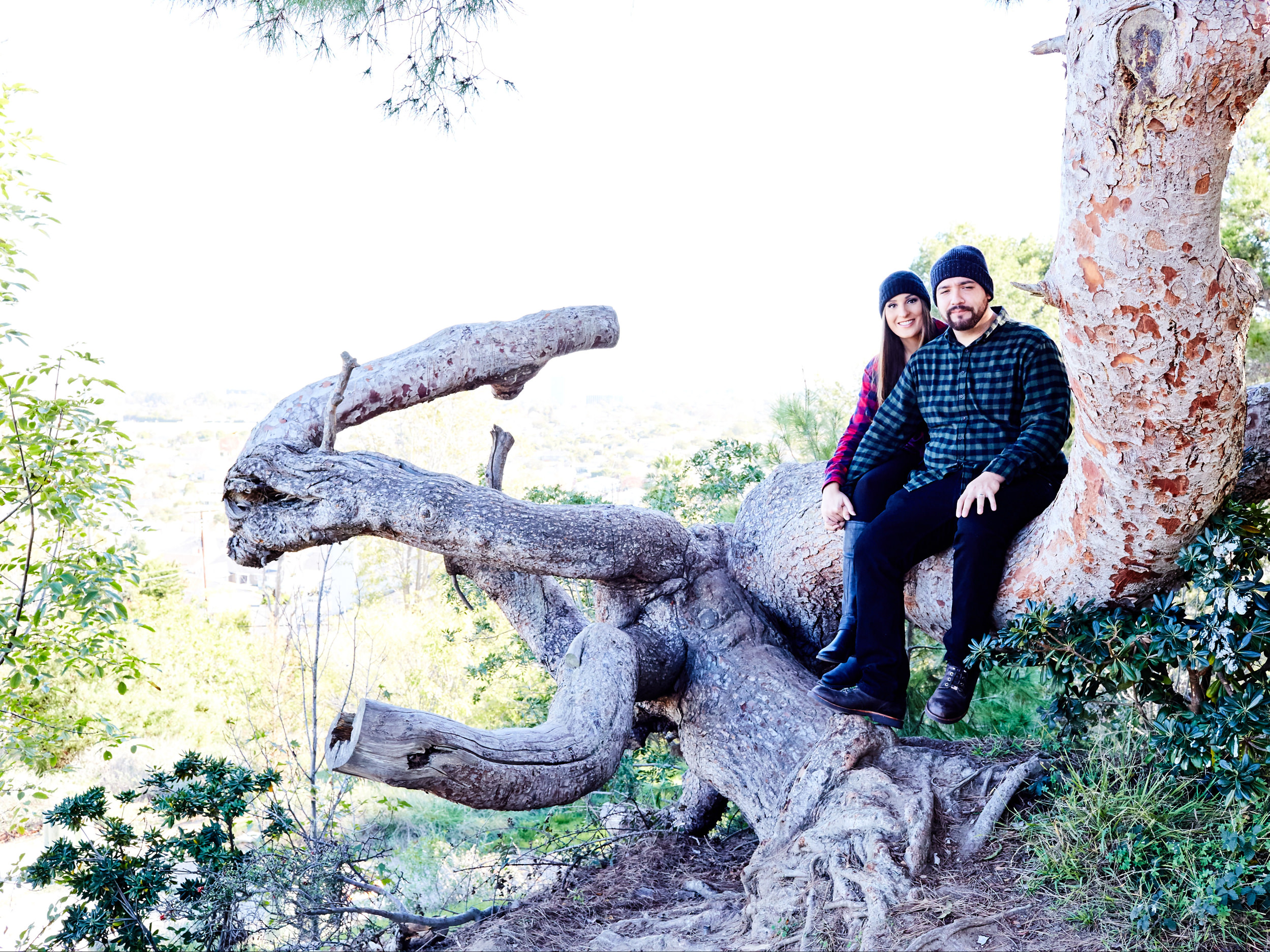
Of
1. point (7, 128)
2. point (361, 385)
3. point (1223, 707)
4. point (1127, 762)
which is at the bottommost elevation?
point (1127, 762)

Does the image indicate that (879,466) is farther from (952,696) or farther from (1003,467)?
(952,696)

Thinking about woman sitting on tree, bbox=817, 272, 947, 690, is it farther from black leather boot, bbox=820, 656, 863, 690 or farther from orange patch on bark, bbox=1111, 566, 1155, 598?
orange patch on bark, bbox=1111, 566, 1155, 598

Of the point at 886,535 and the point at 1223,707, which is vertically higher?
the point at 886,535

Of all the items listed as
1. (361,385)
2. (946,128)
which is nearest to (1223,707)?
(361,385)

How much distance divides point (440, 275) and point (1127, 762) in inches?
1245

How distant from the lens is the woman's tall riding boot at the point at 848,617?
3.14 m

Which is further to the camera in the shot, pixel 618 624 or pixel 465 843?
pixel 465 843

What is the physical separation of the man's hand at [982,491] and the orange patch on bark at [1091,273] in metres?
0.78

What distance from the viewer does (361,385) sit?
411 cm

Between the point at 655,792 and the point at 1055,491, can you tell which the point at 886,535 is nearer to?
the point at 1055,491

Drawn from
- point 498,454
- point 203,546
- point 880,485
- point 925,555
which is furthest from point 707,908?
point 203,546

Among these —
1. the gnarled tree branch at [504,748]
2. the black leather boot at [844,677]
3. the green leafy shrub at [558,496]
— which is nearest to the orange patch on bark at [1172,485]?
the black leather boot at [844,677]

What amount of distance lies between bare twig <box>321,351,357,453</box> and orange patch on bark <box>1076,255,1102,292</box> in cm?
254

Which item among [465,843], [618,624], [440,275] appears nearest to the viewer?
[618,624]
